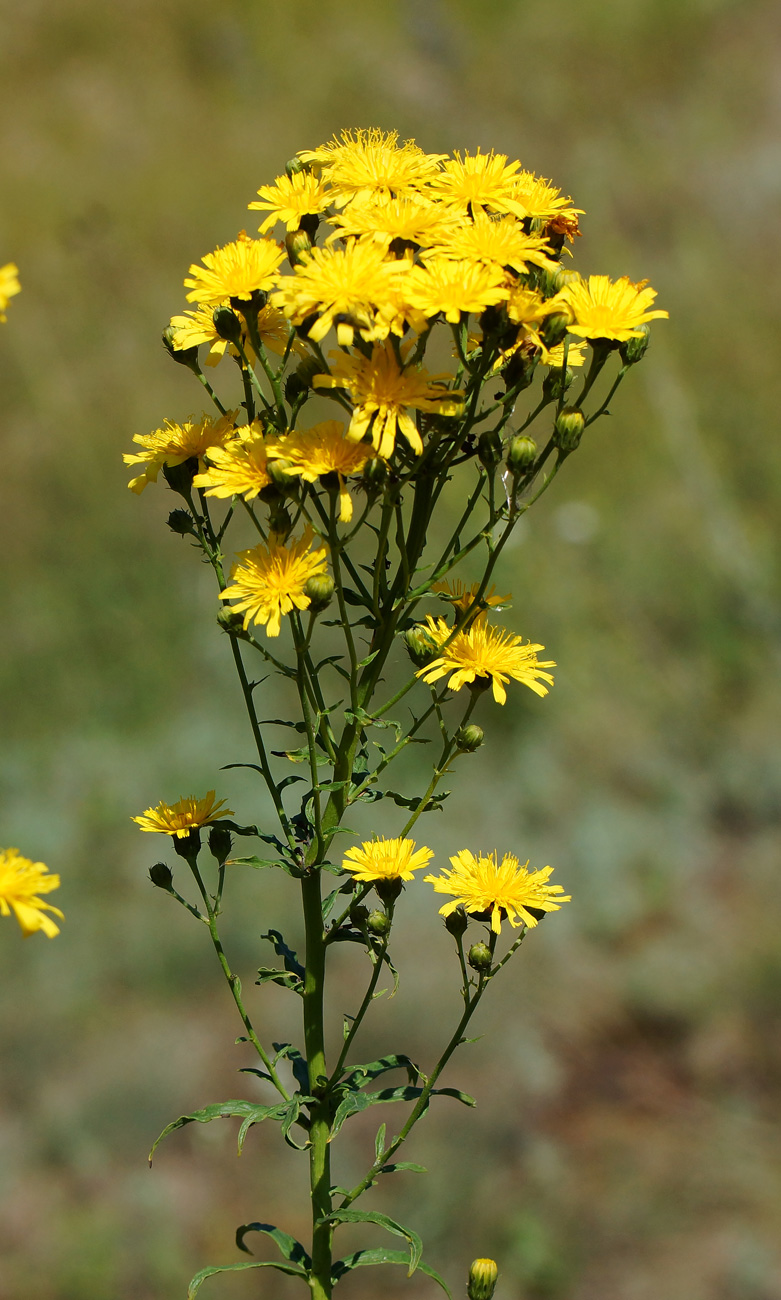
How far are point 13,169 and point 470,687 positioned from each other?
11303mm

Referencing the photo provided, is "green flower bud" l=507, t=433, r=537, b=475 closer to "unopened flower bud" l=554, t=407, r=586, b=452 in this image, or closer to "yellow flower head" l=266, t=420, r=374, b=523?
"unopened flower bud" l=554, t=407, r=586, b=452

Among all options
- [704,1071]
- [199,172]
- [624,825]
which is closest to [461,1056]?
[704,1071]

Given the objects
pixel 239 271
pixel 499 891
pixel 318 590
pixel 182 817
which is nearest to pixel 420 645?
pixel 318 590

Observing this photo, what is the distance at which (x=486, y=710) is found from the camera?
8805 mm

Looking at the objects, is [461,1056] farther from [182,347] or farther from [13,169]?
A: [13,169]

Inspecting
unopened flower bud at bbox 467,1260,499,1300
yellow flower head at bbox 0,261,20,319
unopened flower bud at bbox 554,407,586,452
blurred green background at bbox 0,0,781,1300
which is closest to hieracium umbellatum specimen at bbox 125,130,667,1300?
unopened flower bud at bbox 554,407,586,452

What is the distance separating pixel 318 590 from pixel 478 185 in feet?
2.73

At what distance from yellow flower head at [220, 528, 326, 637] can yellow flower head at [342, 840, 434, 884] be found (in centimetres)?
53

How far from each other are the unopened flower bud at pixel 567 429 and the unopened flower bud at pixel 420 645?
0.44 metres

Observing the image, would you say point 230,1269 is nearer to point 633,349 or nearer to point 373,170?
point 633,349

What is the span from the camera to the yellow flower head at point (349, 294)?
71.9 inches

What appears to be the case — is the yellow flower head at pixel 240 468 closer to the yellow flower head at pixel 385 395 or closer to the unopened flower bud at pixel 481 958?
the yellow flower head at pixel 385 395

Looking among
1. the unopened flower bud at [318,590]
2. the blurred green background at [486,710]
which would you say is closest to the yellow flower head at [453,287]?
the unopened flower bud at [318,590]

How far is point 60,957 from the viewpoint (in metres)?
6.77
